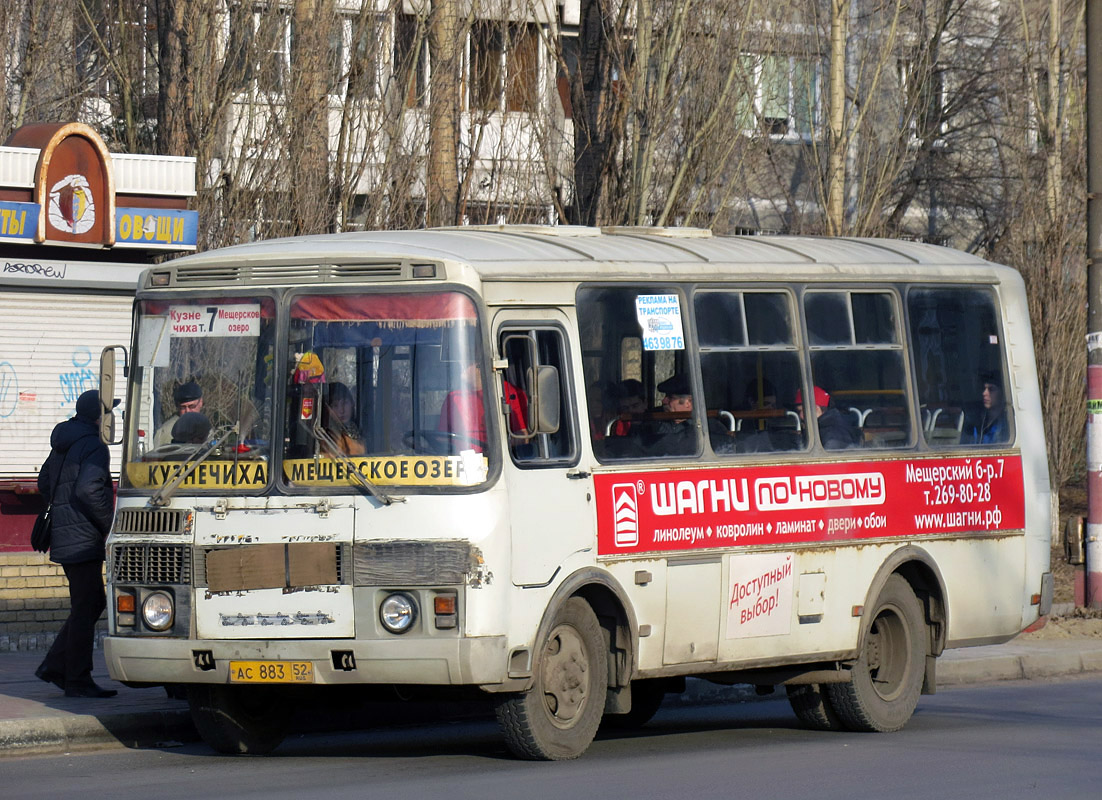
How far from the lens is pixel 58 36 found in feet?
76.8

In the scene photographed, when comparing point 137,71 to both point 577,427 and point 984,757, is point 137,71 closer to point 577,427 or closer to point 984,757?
point 577,427

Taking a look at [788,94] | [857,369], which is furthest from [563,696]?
[788,94]

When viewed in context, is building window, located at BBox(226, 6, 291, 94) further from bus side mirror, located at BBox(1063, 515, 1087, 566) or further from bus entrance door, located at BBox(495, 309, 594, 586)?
bus entrance door, located at BBox(495, 309, 594, 586)

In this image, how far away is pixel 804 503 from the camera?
36.7 feet

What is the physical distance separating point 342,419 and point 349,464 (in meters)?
0.27

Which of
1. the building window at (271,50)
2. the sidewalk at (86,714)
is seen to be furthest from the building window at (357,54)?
the sidewalk at (86,714)

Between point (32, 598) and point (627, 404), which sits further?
point (32, 598)

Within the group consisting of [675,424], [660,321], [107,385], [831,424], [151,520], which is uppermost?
[660,321]

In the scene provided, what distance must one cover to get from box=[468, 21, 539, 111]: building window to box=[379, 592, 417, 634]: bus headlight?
14903mm

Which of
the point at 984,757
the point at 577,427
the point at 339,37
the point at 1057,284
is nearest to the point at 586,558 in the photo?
the point at 577,427

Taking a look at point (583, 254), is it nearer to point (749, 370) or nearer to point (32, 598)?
point (749, 370)

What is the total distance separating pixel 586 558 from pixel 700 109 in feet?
45.9

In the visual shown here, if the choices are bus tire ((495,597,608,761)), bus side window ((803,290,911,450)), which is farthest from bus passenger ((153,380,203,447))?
bus side window ((803,290,911,450))

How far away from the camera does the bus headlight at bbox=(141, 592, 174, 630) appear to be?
9711 millimetres
